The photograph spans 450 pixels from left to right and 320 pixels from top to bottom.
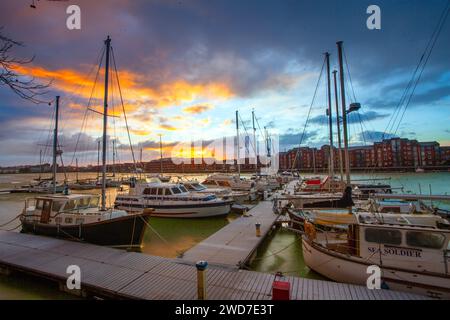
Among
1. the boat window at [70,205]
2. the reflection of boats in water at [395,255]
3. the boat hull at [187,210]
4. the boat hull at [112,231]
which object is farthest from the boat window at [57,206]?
the reflection of boats in water at [395,255]

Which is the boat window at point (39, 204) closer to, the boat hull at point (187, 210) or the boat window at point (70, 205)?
the boat window at point (70, 205)

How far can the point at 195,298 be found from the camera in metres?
6.45

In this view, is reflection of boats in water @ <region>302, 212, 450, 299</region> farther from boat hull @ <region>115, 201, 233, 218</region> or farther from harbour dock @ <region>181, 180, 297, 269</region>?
boat hull @ <region>115, 201, 233, 218</region>

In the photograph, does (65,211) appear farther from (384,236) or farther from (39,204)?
(384,236)

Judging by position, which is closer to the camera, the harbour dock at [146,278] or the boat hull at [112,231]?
the harbour dock at [146,278]

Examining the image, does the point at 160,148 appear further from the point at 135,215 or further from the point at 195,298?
the point at 195,298

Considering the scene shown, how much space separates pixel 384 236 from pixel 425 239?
42.0 inches

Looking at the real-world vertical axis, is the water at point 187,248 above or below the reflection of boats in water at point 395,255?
below

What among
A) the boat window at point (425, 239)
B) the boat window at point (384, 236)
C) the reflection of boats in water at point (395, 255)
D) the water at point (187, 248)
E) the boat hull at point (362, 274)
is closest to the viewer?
the boat hull at point (362, 274)

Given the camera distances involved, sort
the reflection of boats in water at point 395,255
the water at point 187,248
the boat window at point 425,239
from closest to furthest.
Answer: the reflection of boats in water at point 395,255, the boat window at point 425,239, the water at point 187,248

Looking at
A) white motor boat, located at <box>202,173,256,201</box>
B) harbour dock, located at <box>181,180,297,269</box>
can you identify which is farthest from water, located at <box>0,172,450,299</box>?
white motor boat, located at <box>202,173,256,201</box>

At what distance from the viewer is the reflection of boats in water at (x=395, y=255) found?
6.93 meters

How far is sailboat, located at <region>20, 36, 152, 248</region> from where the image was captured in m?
11.5

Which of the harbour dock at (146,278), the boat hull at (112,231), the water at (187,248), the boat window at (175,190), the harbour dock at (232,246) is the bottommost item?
the water at (187,248)
